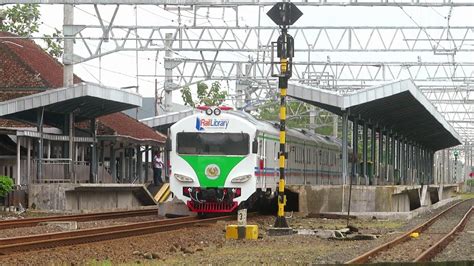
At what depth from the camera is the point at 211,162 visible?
26.5 metres

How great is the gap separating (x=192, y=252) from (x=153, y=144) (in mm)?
26115

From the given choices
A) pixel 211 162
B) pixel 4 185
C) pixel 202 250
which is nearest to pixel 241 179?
pixel 211 162

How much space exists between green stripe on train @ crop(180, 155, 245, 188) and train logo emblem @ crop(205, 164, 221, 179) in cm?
6

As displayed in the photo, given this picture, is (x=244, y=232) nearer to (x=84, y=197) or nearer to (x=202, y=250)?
(x=202, y=250)

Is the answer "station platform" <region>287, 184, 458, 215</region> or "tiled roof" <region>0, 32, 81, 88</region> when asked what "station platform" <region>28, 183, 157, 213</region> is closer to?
"station platform" <region>287, 184, 458, 215</region>

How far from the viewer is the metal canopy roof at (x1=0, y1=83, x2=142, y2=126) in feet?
103

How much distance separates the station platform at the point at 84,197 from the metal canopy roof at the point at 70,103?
2.69 metres

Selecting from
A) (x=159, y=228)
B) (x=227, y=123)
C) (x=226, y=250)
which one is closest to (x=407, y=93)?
(x=227, y=123)

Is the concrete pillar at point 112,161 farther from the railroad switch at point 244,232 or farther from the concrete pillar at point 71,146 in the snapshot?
the railroad switch at point 244,232

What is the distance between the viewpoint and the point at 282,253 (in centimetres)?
1645

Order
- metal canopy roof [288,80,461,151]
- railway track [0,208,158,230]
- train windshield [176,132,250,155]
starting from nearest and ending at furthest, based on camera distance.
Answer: railway track [0,208,158,230] → train windshield [176,132,250,155] → metal canopy roof [288,80,461,151]

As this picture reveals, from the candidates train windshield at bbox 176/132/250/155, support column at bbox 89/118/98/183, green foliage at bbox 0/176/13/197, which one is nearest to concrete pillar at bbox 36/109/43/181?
green foliage at bbox 0/176/13/197

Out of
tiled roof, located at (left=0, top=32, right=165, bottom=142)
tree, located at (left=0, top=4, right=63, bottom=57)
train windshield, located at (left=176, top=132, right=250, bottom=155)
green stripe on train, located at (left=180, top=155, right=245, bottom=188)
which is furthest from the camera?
tree, located at (left=0, top=4, right=63, bottom=57)

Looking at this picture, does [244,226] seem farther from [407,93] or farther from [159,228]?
[407,93]
